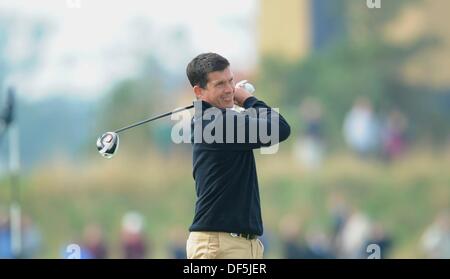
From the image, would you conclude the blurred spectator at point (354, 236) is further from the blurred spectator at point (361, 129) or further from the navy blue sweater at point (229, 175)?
the navy blue sweater at point (229, 175)

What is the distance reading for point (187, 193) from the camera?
20.1m

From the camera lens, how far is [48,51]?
68.9 feet

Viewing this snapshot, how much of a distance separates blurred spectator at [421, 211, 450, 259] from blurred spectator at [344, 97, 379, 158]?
148 cm

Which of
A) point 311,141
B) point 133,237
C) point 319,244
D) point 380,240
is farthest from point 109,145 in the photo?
point 311,141

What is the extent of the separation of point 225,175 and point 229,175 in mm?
24

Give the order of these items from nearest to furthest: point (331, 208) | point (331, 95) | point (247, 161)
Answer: point (247, 161) < point (331, 208) < point (331, 95)

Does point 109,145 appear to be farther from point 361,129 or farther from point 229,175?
point 361,129

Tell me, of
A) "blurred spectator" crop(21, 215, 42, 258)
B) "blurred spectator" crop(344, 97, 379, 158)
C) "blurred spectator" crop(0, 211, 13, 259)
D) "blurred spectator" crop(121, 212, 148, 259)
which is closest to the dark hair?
"blurred spectator" crop(0, 211, 13, 259)

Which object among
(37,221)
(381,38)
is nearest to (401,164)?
(381,38)

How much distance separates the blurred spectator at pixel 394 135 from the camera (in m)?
19.8

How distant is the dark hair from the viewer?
307 inches

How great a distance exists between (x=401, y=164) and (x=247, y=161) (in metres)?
12.5

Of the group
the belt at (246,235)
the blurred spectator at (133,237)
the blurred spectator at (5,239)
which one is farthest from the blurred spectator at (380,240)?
the belt at (246,235)

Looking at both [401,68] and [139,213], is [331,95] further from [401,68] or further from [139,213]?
[139,213]
